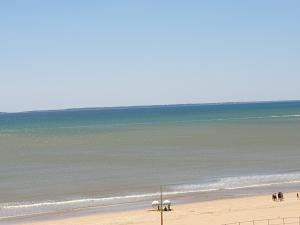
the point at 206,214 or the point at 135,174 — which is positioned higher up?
the point at 135,174

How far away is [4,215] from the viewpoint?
118ft

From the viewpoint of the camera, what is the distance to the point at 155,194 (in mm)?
42125

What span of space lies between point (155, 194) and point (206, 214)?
8.25m

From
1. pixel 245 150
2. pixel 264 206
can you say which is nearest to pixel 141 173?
pixel 264 206

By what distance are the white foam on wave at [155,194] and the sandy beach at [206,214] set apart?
3.71m

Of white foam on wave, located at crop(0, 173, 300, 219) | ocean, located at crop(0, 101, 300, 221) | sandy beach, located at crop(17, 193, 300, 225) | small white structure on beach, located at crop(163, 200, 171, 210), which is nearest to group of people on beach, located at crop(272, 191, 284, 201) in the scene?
sandy beach, located at crop(17, 193, 300, 225)

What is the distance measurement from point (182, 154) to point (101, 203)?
95.7 feet

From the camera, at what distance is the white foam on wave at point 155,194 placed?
3734 cm

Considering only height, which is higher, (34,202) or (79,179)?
(79,179)

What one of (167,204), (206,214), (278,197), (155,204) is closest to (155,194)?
(167,204)

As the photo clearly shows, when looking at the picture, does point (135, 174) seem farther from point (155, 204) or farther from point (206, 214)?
point (206, 214)

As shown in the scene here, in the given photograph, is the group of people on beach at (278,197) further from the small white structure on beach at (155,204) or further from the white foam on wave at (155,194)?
the small white structure on beach at (155,204)

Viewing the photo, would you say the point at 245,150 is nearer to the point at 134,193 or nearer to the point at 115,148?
the point at 115,148

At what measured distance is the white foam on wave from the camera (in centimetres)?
3734
